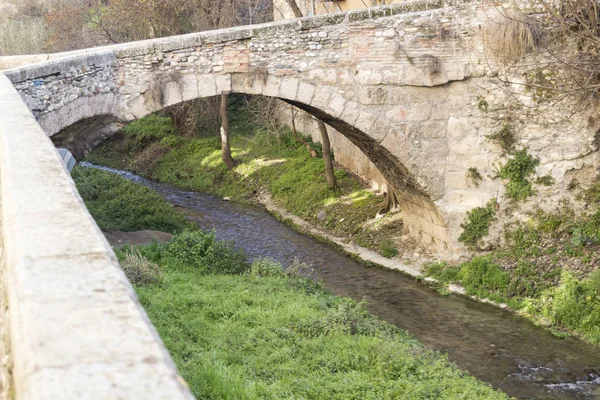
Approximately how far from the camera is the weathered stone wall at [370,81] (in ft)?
29.5

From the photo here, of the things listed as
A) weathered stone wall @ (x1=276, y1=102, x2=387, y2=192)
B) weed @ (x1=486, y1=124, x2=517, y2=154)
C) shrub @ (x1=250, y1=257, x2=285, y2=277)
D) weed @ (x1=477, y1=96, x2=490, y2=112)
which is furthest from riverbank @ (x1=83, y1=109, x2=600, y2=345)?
shrub @ (x1=250, y1=257, x2=285, y2=277)

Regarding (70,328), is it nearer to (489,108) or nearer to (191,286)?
(191,286)

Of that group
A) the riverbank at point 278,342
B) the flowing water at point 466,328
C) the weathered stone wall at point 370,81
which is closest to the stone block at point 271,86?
the weathered stone wall at point 370,81

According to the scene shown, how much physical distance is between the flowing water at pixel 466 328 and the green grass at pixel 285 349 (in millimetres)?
635

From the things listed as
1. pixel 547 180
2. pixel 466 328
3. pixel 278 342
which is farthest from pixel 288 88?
pixel 278 342

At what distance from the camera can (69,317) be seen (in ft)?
5.66

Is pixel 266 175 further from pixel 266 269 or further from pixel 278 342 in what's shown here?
pixel 278 342

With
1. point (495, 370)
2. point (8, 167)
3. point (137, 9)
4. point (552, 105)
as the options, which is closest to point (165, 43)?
point (552, 105)

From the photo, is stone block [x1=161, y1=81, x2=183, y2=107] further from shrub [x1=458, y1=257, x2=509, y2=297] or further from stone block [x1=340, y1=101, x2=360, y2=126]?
shrub [x1=458, y1=257, x2=509, y2=297]

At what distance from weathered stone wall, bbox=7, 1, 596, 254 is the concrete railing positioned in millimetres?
6382

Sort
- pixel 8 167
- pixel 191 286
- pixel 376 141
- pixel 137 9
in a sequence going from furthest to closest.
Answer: pixel 137 9
pixel 376 141
pixel 191 286
pixel 8 167

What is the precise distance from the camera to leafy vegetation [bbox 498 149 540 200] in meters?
9.27

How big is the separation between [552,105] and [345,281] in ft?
11.6

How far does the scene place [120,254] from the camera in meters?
8.38
